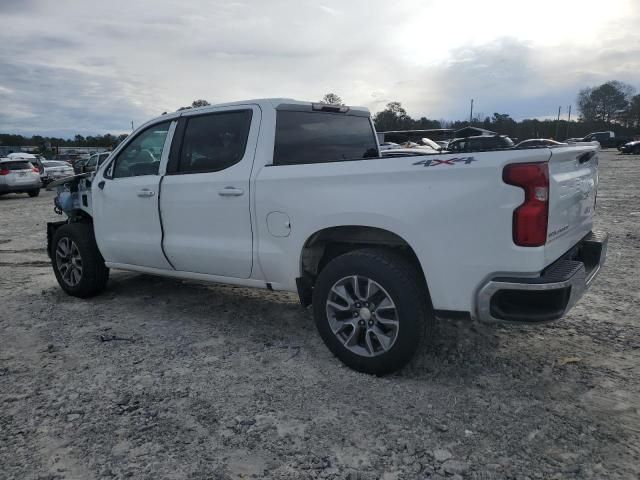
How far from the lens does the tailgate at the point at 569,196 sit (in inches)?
110

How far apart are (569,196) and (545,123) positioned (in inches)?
2725

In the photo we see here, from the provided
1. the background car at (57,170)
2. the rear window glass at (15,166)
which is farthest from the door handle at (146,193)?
the background car at (57,170)

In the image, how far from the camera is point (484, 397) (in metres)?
3.08

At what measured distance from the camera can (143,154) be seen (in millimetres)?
4785

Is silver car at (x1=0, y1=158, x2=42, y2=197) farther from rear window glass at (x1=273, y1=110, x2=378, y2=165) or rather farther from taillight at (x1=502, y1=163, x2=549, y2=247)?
taillight at (x1=502, y1=163, x2=549, y2=247)

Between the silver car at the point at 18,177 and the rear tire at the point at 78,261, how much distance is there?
51.3 feet

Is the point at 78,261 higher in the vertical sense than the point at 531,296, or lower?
lower

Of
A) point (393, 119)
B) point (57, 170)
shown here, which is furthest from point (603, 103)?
point (57, 170)

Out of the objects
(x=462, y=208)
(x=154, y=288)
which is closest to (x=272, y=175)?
(x=462, y=208)

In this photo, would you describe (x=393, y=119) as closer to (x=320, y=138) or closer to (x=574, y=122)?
(x=574, y=122)

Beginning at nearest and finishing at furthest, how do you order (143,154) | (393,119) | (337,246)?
(337,246) → (143,154) → (393,119)

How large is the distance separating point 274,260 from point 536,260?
1.85 m

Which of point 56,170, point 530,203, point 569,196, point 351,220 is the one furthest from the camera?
point 56,170

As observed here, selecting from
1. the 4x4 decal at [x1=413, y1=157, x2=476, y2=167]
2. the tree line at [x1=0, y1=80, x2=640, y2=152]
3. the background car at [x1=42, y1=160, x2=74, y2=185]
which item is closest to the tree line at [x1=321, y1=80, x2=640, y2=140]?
the tree line at [x1=0, y1=80, x2=640, y2=152]
